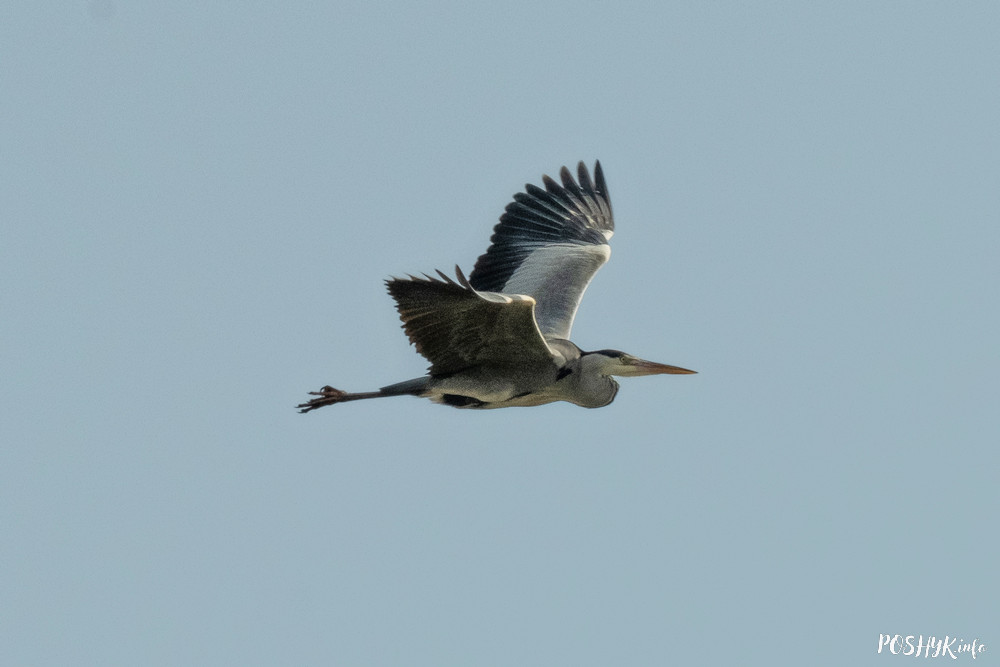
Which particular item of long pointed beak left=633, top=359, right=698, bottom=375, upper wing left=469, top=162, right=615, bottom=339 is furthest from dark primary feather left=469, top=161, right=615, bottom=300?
long pointed beak left=633, top=359, right=698, bottom=375

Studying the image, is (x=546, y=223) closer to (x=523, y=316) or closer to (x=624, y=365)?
(x=624, y=365)

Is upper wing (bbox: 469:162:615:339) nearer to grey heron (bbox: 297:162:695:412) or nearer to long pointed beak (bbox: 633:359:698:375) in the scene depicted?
grey heron (bbox: 297:162:695:412)

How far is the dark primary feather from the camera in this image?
1163 centimetres

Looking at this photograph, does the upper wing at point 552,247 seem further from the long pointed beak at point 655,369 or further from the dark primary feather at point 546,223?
the long pointed beak at point 655,369

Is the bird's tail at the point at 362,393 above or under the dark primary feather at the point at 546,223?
under

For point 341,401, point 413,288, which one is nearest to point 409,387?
point 341,401

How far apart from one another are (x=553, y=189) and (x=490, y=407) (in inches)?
137

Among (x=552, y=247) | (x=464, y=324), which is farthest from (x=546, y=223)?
(x=464, y=324)

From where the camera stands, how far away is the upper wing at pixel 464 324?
26.7 ft

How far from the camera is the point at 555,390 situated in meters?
9.66

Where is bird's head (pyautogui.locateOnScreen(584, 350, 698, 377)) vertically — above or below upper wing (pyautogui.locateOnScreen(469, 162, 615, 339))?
below

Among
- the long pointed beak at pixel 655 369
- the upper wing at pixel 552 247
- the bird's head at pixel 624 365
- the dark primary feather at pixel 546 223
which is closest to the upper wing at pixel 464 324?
the bird's head at pixel 624 365

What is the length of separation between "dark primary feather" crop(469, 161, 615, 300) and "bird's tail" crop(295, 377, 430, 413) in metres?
2.09

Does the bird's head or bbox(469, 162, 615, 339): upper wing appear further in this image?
bbox(469, 162, 615, 339): upper wing
